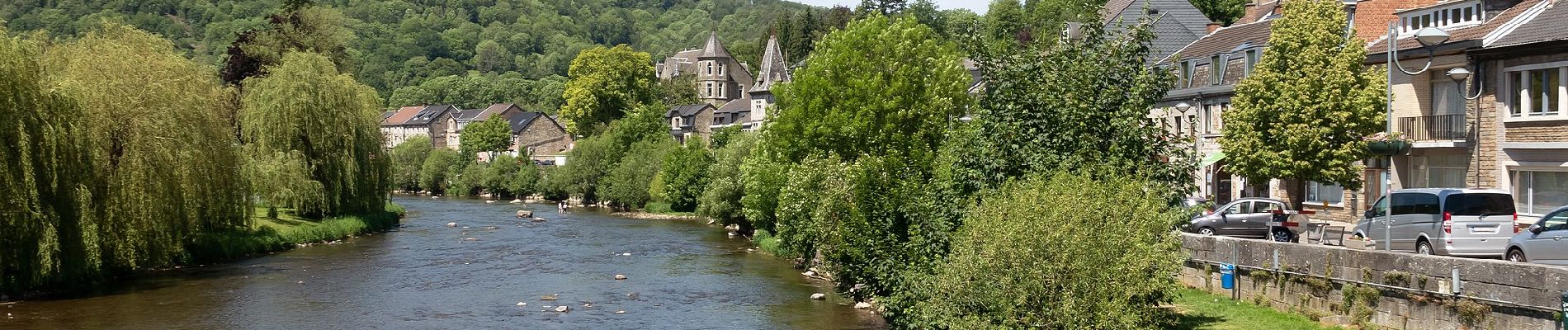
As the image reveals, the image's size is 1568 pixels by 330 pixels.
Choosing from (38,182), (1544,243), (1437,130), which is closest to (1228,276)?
(1544,243)

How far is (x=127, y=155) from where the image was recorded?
35906 millimetres

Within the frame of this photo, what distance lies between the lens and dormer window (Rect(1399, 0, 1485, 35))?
1380 inches

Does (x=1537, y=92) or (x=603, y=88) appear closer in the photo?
(x=1537, y=92)

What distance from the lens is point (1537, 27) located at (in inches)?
1144

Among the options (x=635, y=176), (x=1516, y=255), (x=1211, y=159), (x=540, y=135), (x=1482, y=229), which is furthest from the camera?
(x=540, y=135)

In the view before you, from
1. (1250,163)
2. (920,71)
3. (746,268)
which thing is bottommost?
(746,268)

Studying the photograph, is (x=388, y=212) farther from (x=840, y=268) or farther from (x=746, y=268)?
(x=840, y=268)

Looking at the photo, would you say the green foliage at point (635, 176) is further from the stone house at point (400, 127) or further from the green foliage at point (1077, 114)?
the stone house at point (400, 127)

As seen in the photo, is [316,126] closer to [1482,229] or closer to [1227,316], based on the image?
[1227,316]

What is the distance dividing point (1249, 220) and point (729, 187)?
31148 millimetres

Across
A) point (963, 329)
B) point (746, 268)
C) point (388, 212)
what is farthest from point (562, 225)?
point (963, 329)

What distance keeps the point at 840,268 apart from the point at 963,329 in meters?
12.2

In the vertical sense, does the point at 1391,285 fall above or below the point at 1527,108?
below

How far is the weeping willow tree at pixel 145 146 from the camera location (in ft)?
116
